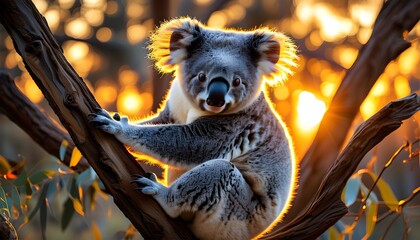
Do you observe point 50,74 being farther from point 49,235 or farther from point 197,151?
point 49,235

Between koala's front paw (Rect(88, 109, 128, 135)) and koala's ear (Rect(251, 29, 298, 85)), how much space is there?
85 cm

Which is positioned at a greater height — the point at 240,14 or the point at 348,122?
the point at 240,14

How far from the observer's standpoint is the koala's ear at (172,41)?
9.41ft

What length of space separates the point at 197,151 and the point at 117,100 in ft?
18.9

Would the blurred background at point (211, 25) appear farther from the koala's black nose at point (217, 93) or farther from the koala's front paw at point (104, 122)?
the koala's front paw at point (104, 122)

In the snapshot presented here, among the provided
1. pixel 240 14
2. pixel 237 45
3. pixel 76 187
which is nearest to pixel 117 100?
pixel 240 14

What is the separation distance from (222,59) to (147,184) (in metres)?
0.72

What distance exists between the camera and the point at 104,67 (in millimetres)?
8844

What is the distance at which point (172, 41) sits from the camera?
2895 mm

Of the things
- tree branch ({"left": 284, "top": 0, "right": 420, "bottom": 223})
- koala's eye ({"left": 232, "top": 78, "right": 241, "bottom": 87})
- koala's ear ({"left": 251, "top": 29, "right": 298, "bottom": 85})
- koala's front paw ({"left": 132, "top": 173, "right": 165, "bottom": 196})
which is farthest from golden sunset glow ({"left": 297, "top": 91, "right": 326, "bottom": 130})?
koala's front paw ({"left": 132, "top": 173, "right": 165, "bottom": 196})

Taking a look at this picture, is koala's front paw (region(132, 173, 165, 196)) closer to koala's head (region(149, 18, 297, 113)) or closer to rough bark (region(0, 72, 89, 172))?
koala's head (region(149, 18, 297, 113))

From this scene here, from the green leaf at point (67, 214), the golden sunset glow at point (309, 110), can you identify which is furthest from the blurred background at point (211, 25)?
the green leaf at point (67, 214)

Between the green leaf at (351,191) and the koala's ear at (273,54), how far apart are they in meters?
0.80

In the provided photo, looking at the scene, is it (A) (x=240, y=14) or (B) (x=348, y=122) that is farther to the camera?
(A) (x=240, y=14)
